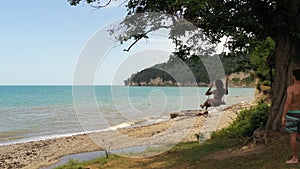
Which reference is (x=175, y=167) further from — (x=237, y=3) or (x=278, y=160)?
(x=237, y=3)

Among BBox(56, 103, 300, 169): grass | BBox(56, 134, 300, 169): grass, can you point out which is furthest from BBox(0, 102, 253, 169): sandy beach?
BBox(56, 134, 300, 169): grass

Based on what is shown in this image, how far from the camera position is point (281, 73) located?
9.38 m

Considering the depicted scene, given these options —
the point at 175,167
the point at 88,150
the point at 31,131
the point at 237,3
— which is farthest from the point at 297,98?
the point at 31,131

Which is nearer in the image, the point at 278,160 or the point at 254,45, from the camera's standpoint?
the point at 278,160

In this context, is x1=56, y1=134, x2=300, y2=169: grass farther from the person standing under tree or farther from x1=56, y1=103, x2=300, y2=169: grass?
the person standing under tree

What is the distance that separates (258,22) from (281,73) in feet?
5.02

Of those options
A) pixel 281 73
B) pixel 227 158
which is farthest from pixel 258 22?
pixel 227 158

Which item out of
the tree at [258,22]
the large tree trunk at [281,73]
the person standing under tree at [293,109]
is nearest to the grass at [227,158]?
the large tree trunk at [281,73]

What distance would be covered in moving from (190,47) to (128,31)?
6.88ft

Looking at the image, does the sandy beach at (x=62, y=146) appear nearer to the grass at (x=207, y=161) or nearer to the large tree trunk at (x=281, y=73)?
the grass at (x=207, y=161)

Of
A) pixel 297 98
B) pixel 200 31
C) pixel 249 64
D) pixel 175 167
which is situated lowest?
pixel 175 167

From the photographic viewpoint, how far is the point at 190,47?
11.1m

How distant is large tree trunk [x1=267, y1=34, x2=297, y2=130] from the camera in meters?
9.23

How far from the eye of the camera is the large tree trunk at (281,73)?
923cm
